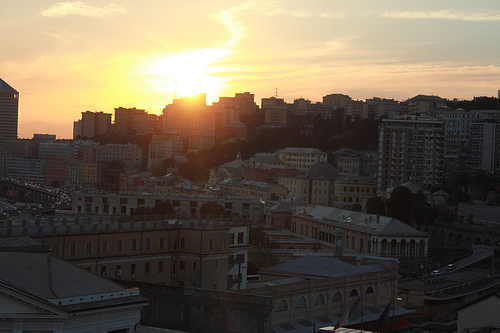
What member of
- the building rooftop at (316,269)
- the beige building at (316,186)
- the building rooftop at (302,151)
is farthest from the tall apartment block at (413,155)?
the building rooftop at (316,269)

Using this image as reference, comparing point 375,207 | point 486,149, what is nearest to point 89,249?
point 375,207

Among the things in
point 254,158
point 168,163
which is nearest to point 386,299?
point 254,158

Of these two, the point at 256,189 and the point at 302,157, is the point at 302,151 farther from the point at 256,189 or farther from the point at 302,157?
the point at 256,189

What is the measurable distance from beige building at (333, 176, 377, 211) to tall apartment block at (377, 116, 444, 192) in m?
1.79

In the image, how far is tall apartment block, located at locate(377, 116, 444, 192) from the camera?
98.9 m

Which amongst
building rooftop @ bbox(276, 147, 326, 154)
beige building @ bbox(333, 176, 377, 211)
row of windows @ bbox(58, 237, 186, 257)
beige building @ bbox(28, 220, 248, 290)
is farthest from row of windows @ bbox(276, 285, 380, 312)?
building rooftop @ bbox(276, 147, 326, 154)

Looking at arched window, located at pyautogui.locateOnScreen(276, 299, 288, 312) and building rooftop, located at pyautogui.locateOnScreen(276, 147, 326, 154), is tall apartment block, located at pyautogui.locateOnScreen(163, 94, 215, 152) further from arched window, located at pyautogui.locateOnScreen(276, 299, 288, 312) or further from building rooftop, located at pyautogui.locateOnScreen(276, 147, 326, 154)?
arched window, located at pyautogui.locateOnScreen(276, 299, 288, 312)

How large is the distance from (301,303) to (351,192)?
6477cm

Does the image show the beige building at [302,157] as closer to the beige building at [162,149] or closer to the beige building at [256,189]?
the beige building at [256,189]

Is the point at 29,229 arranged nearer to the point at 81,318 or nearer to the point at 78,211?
the point at 81,318

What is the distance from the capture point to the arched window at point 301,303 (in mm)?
33888

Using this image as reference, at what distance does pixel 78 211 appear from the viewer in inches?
3029

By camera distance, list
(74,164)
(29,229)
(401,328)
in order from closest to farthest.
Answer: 1. (29,229)
2. (401,328)
3. (74,164)

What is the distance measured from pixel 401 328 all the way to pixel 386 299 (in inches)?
137
